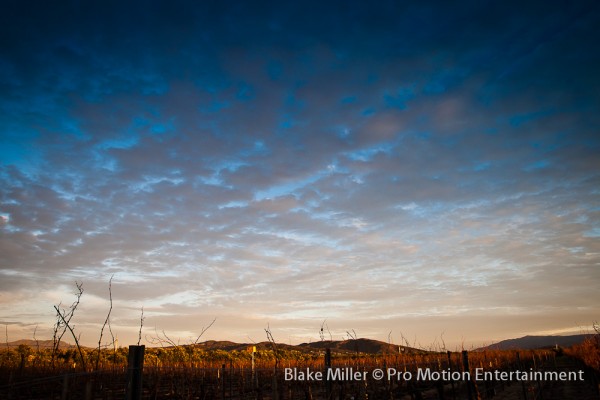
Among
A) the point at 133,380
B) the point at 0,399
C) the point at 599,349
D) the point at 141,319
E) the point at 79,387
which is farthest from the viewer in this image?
the point at 79,387

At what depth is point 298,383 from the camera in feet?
75.0

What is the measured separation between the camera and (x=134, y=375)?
14.2 feet

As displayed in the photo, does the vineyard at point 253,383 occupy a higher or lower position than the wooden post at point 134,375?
lower

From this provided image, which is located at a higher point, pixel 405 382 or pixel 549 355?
pixel 405 382

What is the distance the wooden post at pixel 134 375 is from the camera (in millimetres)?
4293

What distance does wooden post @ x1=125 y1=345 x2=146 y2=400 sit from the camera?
14.1 feet

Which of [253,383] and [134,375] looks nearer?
[134,375]

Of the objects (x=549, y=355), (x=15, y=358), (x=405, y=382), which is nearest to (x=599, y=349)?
(x=405, y=382)

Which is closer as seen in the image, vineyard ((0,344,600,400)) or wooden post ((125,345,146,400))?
wooden post ((125,345,146,400))

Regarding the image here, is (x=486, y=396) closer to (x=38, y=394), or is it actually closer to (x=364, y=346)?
(x=38, y=394)

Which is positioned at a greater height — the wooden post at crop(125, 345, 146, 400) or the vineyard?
the wooden post at crop(125, 345, 146, 400)

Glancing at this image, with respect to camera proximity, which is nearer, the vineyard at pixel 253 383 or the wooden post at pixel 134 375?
the wooden post at pixel 134 375

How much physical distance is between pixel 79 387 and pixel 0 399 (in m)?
5.01

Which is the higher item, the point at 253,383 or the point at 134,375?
the point at 134,375
